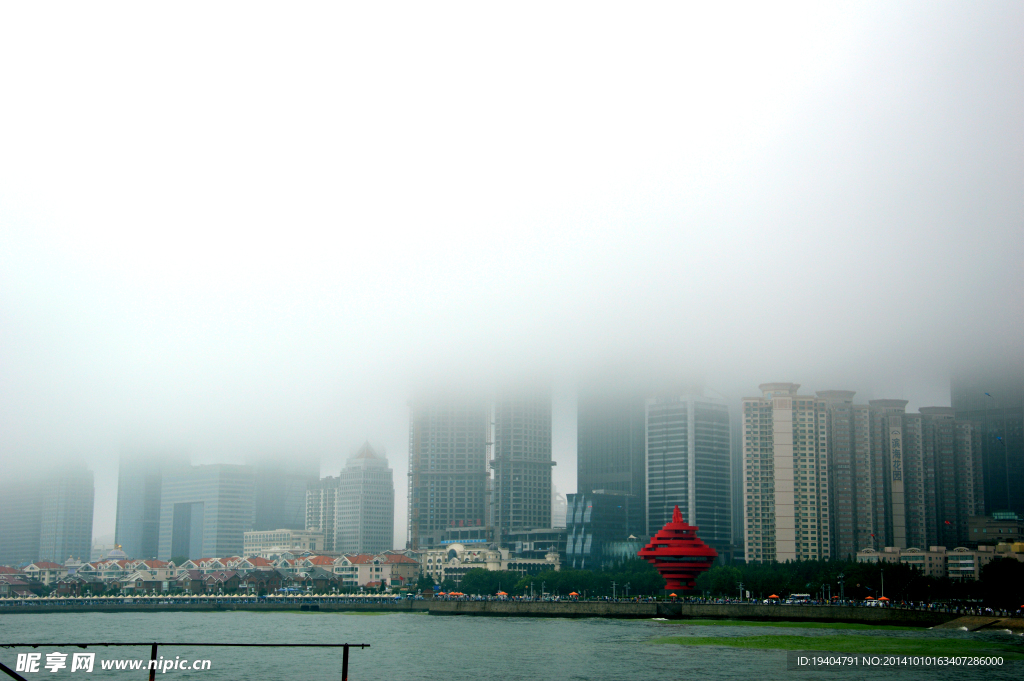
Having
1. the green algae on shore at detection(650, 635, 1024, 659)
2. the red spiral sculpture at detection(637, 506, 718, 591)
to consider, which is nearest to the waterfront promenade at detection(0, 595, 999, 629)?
the red spiral sculpture at detection(637, 506, 718, 591)

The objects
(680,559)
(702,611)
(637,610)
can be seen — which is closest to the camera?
(702,611)

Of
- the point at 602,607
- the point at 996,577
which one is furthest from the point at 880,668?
the point at 602,607

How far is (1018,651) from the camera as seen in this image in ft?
249

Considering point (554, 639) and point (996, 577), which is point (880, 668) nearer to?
point (554, 639)

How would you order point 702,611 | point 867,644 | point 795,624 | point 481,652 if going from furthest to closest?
point 702,611
point 795,624
point 481,652
point 867,644

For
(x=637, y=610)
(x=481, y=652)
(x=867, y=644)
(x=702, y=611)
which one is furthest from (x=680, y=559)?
(x=481, y=652)

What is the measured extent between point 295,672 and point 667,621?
6988 centimetres

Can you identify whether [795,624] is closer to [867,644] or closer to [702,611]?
[702,611]

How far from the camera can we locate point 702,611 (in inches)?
5256

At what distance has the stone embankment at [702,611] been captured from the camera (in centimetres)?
11094

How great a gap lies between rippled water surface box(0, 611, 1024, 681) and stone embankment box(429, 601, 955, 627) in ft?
25.2

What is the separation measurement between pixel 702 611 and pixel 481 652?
191 feet

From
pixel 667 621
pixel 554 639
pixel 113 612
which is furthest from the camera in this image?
pixel 113 612

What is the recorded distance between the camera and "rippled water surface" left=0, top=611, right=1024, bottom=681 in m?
65.2
